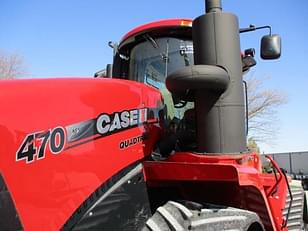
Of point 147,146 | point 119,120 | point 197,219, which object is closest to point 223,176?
point 197,219

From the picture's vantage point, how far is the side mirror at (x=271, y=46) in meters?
3.85

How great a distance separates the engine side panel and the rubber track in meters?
0.44

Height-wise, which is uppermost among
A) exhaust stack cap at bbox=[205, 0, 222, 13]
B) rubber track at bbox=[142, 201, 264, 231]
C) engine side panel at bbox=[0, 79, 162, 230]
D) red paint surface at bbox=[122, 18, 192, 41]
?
exhaust stack cap at bbox=[205, 0, 222, 13]

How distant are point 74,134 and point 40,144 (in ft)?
0.79

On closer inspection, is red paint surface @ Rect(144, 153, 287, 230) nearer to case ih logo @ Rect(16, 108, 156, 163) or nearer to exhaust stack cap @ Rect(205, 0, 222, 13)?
case ih logo @ Rect(16, 108, 156, 163)

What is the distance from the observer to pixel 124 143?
3.01m

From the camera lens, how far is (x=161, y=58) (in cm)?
395

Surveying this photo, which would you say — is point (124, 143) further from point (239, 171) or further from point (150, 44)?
point (150, 44)

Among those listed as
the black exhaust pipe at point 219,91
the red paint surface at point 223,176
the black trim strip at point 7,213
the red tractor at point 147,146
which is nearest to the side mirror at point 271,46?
the red tractor at point 147,146

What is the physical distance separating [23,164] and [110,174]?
660 mm

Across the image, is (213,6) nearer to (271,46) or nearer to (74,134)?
(271,46)

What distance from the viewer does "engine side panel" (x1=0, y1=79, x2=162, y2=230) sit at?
7.63 ft

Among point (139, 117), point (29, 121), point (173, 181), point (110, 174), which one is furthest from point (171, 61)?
point (29, 121)

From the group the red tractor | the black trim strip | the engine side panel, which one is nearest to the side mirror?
the red tractor
